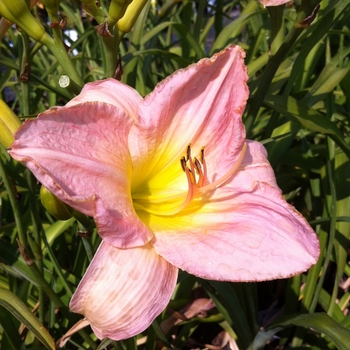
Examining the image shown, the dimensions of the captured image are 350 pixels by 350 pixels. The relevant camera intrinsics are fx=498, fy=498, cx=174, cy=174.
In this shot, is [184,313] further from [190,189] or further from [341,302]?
[190,189]

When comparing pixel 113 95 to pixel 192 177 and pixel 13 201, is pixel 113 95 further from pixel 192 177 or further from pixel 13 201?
pixel 13 201

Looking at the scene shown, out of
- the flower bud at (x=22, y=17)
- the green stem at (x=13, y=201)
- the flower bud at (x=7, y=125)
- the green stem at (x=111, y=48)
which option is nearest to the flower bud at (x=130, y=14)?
the green stem at (x=111, y=48)

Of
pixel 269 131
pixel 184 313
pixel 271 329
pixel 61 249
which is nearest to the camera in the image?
pixel 271 329

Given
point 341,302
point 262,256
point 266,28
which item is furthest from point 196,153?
point 266,28

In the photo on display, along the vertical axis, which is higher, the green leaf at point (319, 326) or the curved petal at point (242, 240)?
the curved petal at point (242, 240)

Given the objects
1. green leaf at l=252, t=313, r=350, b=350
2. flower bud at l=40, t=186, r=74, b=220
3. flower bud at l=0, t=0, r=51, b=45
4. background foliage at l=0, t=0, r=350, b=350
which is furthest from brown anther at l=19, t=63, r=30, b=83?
green leaf at l=252, t=313, r=350, b=350

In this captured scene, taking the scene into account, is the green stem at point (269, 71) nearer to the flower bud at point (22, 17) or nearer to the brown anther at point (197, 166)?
the brown anther at point (197, 166)
